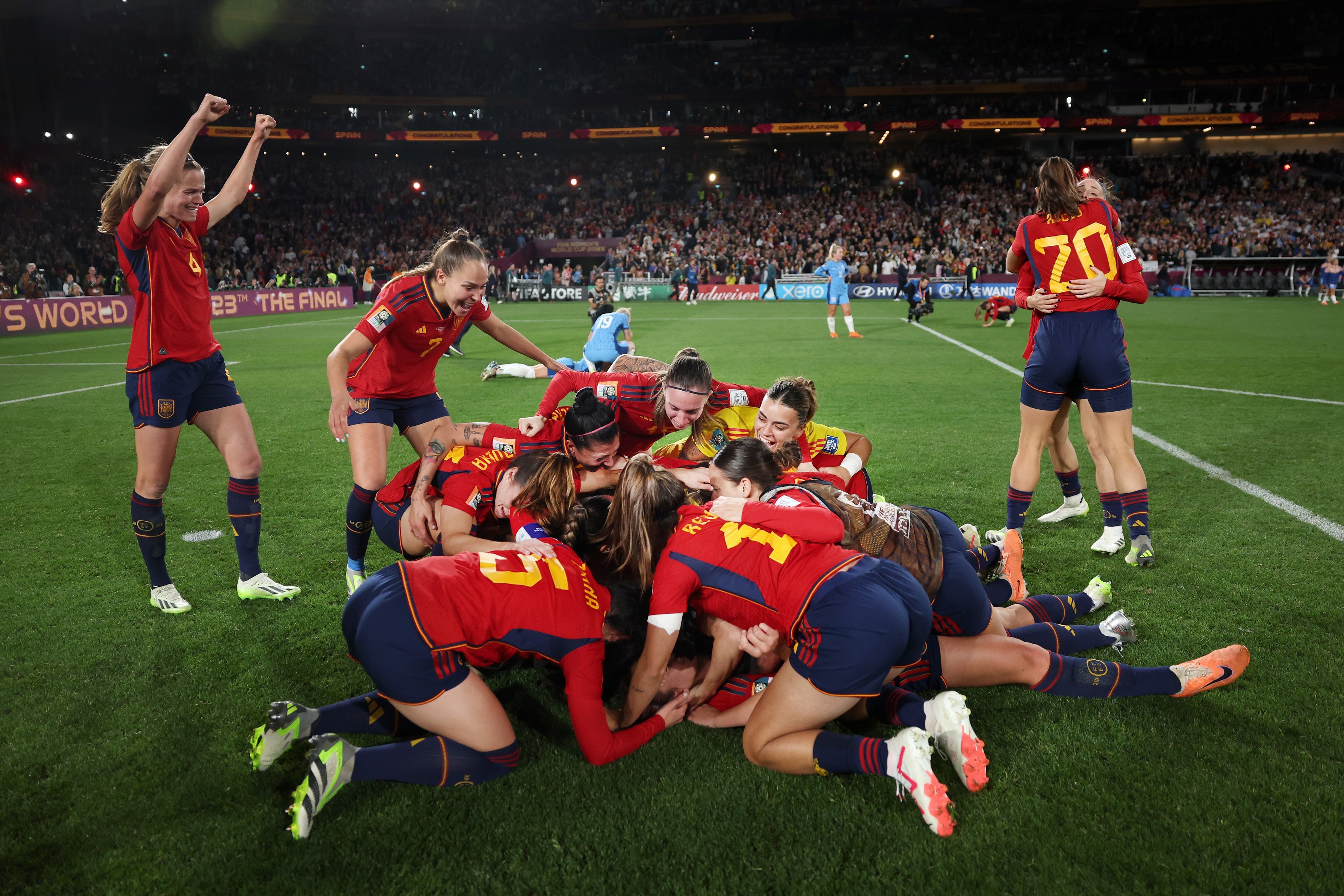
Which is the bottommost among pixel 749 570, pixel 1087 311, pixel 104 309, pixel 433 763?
pixel 433 763

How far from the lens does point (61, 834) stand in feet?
7.91

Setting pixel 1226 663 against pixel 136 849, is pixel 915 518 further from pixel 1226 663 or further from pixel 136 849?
pixel 136 849

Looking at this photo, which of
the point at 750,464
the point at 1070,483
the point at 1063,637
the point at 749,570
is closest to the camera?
the point at 749,570

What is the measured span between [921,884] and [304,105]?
50.3 meters

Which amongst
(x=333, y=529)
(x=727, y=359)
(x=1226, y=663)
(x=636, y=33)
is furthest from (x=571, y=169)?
(x=1226, y=663)

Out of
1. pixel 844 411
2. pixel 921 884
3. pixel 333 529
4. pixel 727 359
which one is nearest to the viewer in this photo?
pixel 921 884

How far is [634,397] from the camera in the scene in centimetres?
433

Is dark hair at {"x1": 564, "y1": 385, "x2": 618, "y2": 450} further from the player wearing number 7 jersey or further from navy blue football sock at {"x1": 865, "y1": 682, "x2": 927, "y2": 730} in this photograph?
the player wearing number 7 jersey

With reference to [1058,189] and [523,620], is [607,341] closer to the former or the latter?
[1058,189]

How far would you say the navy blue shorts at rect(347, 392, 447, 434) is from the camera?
14.8 feet

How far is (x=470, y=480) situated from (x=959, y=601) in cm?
224

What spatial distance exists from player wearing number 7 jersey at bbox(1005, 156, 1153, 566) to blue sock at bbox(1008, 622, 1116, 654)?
1.27 metres

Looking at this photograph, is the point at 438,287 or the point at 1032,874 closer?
the point at 1032,874

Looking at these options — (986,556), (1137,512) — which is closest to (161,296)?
(986,556)
